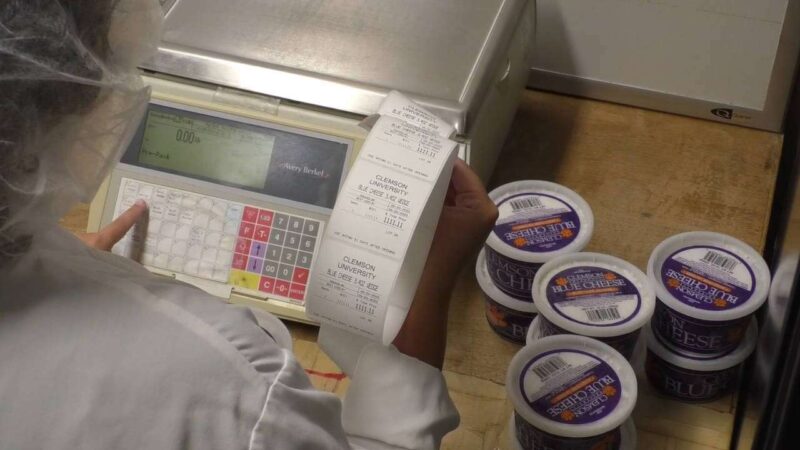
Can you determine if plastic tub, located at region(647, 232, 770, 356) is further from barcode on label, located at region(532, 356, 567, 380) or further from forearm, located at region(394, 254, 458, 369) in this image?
forearm, located at region(394, 254, 458, 369)

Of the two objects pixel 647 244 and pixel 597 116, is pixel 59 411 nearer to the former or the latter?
pixel 647 244

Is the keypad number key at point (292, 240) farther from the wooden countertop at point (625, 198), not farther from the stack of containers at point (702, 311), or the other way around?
the stack of containers at point (702, 311)

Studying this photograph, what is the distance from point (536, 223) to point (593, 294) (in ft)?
0.33

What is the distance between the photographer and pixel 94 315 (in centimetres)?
52

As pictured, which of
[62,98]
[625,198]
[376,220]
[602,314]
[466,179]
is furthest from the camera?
[625,198]

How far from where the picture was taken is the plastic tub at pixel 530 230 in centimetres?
92

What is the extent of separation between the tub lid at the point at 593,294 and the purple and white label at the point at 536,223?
0.10 ft

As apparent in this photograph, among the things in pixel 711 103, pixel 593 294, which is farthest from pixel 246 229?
pixel 711 103

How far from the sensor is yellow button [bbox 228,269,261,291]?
92 cm

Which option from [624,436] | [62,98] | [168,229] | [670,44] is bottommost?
[624,436]

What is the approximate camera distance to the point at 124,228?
35.7 inches

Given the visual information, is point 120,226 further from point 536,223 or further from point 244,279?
point 536,223

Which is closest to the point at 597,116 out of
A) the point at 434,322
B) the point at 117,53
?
the point at 434,322

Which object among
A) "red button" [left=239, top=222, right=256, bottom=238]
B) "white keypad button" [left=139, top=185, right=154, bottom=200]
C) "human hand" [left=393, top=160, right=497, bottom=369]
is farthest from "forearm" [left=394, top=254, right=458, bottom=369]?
"white keypad button" [left=139, top=185, right=154, bottom=200]
